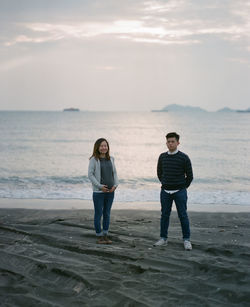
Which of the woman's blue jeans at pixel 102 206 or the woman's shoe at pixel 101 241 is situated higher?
the woman's blue jeans at pixel 102 206

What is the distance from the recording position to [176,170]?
614cm

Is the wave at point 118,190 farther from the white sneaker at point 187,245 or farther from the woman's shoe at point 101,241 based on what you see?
the woman's shoe at point 101,241

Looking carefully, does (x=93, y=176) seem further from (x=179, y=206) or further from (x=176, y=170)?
(x=179, y=206)

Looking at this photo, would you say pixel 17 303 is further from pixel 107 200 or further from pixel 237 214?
pixel 237 214

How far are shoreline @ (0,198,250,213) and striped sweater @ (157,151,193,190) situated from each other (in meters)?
4.76

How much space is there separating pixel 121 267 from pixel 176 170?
1.87 metres

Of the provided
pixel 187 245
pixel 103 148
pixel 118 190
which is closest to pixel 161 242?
pixel 187 245

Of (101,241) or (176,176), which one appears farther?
(101,241)

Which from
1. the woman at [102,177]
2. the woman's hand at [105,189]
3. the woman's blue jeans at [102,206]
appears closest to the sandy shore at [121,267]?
the woman's blue jeans at [102,206]

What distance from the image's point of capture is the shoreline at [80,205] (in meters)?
11.2

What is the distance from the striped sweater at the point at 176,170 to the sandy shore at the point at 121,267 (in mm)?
1103

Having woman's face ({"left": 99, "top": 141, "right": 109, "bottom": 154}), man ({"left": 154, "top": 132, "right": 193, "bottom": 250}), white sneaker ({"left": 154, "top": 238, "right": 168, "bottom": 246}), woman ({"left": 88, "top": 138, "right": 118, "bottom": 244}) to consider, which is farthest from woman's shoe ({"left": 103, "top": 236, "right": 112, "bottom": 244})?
woman's face ({"left": 99, "top": 141, "right": 109, "bottom": 154})

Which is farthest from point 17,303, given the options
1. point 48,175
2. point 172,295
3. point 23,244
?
point 48,175

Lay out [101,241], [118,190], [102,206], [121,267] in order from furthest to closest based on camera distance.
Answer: [118,190]
[102,206]
[101,241]
[121,267]
